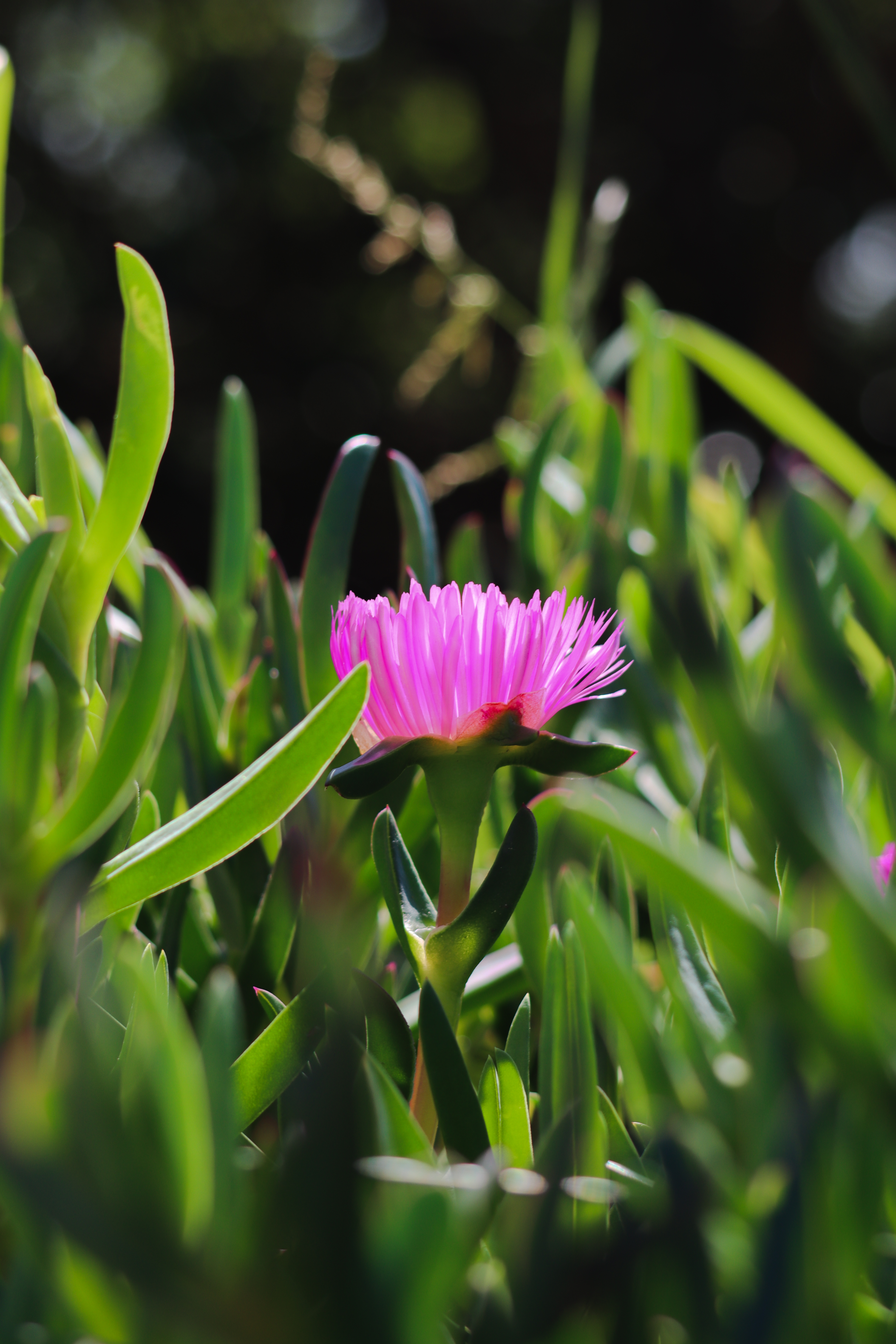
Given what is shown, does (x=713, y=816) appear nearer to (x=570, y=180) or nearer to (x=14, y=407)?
(x=14, y=407)

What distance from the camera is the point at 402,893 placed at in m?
0.15

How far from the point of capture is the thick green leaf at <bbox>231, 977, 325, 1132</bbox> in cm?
13

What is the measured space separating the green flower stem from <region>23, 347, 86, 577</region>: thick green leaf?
0.08m

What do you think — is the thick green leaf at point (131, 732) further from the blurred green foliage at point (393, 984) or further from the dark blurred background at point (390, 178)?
the dark blurred background at point (390, 178)

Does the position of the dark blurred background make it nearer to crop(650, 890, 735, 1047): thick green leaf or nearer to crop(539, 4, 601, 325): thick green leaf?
crop(539, 4, 601, 325): thick green leaf

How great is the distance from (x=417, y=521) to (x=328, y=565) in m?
0.03

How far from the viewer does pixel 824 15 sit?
0.34m

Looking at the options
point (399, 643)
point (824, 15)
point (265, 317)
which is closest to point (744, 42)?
point (265, 317)

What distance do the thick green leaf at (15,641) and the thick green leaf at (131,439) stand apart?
4cm

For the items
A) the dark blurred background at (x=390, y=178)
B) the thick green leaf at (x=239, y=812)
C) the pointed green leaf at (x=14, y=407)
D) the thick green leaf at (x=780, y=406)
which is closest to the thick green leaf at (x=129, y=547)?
the pointed green leaf at (x=14, y=407)

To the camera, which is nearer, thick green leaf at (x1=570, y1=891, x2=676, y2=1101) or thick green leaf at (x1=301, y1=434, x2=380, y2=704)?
thick green leaf at (x1=570, y1=891, x2=676, y2=1101)

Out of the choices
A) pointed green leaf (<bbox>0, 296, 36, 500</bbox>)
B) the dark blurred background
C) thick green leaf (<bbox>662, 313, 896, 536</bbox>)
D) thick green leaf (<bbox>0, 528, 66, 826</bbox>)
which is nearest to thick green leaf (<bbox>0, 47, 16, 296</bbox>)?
pointed green leaf (<bbox>0, 296, 36, 500</bbox>)

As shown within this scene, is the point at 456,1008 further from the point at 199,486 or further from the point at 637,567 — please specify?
the point at 199,486

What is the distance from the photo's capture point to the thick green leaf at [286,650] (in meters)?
0.22
